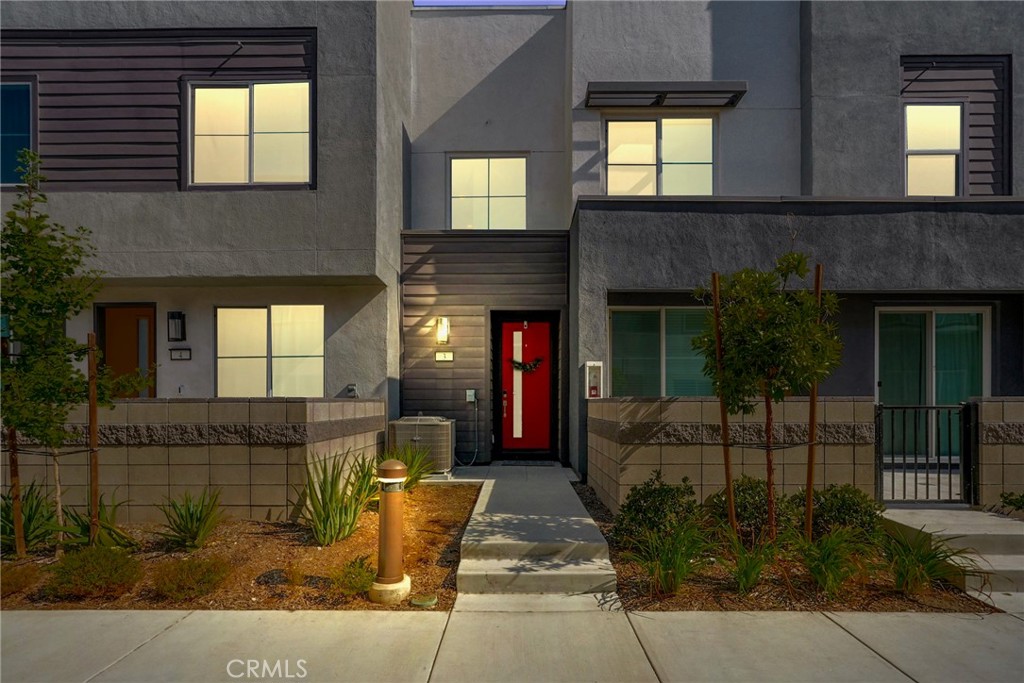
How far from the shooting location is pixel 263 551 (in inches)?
233

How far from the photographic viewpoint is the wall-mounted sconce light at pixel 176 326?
9.86 meters

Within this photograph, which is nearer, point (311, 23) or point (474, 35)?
point (311, 23)

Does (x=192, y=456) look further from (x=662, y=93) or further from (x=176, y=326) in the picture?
(x=662, y=93)

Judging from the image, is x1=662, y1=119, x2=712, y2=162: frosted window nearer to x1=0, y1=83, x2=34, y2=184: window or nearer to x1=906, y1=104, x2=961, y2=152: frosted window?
x1=906, y1=104, x2=961, y2=152: frosted window

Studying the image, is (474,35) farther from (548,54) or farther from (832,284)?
(832,284)

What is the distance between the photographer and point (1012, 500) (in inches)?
264

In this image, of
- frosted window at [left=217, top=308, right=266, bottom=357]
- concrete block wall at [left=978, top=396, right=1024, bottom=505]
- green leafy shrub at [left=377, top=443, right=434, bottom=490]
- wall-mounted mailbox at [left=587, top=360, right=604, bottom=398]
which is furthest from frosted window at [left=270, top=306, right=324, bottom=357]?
concrete block wall at [left=978, top=396, right=1024, bottom=505]

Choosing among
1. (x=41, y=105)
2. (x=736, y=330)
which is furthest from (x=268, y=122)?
(x=736, y=330)

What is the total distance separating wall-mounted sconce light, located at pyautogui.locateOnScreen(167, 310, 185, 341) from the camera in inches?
388

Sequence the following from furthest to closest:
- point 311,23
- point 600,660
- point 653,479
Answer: point 311,23 → point 653,479 → point 600,660

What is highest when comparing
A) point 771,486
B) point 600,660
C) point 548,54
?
point 548,54

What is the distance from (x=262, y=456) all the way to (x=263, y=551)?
3.73ft

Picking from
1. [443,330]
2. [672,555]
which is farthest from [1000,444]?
[443,330]

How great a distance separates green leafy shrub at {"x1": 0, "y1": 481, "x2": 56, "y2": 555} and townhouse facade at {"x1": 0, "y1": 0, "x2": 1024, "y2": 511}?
3788 mm
